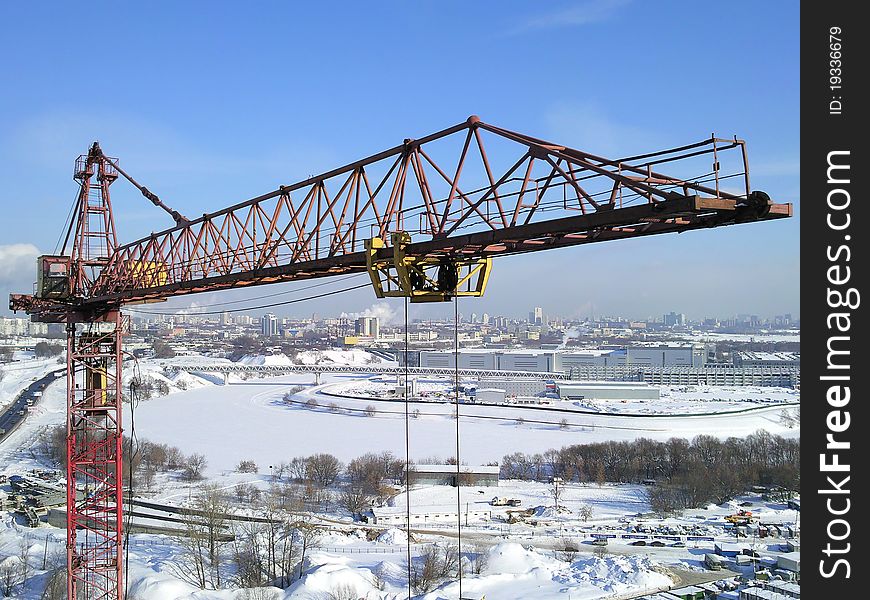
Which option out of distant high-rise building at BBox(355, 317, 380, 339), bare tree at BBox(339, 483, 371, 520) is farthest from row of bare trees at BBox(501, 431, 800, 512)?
distant high-rise building at BBox(355, 317, 380, 339)

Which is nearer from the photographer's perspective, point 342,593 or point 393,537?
point 342,593

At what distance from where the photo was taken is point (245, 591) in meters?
10.9

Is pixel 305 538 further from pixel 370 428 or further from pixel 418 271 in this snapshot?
pixel 370 428

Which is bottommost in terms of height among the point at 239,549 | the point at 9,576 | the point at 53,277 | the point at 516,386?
the point at 516,386

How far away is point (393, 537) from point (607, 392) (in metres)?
27.9

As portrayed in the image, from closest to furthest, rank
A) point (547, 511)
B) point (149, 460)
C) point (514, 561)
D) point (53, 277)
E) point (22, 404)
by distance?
point (53, 277) < point (514, 561) < point (547, 511) < point (149, 460) < point (22, 404)

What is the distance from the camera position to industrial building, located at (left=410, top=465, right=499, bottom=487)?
1919cm

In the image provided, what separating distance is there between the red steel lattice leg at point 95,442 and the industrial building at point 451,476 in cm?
1123

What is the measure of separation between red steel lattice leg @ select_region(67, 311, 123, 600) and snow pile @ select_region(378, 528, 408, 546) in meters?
6.25

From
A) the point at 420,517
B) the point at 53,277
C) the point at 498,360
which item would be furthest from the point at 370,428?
the point at 498,360

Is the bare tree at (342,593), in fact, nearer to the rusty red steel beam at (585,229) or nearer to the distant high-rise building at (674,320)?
the rusty red steel beam at (585,229)

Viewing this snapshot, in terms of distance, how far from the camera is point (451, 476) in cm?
1944
